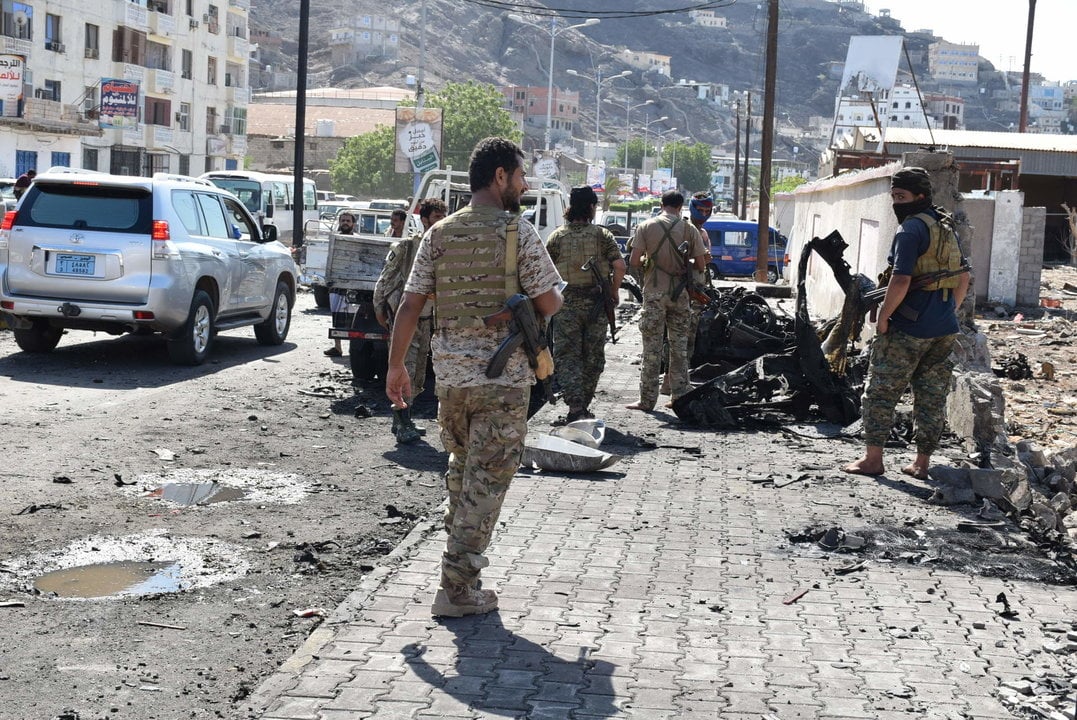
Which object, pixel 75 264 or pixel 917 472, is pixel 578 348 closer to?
pixel 917 472

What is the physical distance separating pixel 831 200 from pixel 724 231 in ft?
54.6

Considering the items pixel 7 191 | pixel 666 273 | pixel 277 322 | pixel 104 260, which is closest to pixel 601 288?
pixel 666 273

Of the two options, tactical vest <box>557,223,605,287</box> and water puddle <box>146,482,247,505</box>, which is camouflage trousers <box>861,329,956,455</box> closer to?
tactical vest <box>557,223,605,287</box>

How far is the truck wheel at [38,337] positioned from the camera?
12.8 meters

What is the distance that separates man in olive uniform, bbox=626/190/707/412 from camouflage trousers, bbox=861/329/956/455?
8.86ft

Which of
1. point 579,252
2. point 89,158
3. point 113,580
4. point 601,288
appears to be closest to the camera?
point 113,580

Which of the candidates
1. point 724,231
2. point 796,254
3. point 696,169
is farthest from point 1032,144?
point 696,169

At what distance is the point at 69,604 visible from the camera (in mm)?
5164

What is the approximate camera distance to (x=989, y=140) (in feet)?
137

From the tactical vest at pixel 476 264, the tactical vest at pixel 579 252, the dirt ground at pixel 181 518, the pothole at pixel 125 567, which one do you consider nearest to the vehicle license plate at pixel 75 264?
the dirt ground at pixel 181 518

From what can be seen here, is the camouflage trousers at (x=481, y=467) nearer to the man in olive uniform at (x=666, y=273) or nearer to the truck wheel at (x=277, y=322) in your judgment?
the man in olive uniform at (x=666, y=273)

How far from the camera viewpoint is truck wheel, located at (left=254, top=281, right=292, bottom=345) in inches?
594

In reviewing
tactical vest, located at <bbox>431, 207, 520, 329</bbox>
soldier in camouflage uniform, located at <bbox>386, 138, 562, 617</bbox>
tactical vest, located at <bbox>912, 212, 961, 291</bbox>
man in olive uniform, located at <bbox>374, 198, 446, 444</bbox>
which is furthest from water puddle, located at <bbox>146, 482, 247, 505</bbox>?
tactical vest, located at <bbox>912, 212, 961, 291</bbox>

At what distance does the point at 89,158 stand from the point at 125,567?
Result: 5090cm
